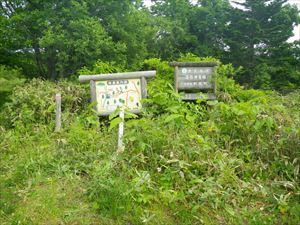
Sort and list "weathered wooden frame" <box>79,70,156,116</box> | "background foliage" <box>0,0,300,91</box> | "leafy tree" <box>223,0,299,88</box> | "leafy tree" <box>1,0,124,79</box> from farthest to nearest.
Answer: "leafy tree" <box>223,0,299,88</box>
"background foliage" <box>0,0,300,91</box>
"leafy tree" <box>1,0,124,79</box>
"weathered wooden frame" <box>79,70,156,116</box>

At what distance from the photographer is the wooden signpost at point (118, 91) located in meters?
5.53

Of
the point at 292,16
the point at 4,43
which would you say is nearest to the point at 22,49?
the point at 4,43

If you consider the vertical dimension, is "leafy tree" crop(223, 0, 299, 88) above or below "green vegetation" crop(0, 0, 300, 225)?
above

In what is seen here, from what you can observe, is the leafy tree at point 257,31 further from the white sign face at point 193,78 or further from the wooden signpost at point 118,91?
the wooden signpost at point 118,91

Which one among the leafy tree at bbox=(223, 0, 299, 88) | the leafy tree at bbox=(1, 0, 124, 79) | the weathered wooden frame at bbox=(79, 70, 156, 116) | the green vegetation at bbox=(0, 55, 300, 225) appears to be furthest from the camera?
the leafy tree at bbox=(223, 0, 299, 88)

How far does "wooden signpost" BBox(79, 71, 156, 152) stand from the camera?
18.1 ft

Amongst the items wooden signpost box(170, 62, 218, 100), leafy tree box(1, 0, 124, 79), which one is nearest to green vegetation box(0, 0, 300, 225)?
wooden signpost box(170, 62, 218, 100)

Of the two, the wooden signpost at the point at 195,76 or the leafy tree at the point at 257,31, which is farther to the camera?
the leafy tree at the point at 257,31

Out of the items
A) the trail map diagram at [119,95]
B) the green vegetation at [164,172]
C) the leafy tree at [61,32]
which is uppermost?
the leafy tree at [61,32]

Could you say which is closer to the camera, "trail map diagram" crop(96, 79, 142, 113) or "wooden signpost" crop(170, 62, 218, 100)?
"trail map diagram" crop(96, 79, 142, 113)

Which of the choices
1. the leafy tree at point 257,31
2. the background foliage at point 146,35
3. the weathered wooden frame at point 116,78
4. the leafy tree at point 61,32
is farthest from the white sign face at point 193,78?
the leafy tree at point 257,31

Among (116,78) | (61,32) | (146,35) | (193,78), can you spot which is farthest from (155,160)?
(146,35)

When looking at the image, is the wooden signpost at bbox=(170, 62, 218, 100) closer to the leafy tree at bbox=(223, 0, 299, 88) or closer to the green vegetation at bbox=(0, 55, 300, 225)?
the green vegetation at bbox=(0, 55, 300, 225)

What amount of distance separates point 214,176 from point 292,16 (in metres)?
25.4
